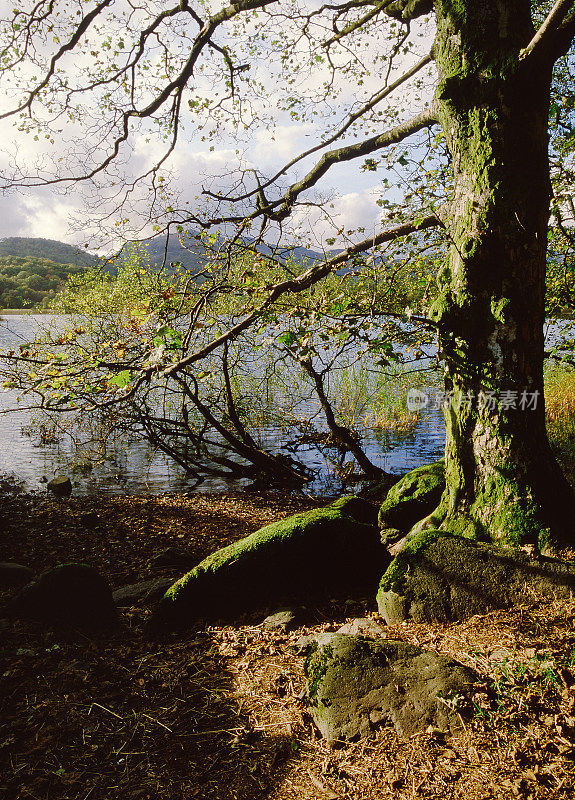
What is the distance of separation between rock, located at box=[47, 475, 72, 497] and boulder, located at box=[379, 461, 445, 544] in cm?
827

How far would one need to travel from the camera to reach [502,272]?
174 inches

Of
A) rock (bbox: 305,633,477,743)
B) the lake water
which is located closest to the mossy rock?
rock (bbox: 305,633,477,743)

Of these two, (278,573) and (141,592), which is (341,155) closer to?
(278,573)

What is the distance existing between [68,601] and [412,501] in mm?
4189

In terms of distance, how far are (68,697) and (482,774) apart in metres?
3.19

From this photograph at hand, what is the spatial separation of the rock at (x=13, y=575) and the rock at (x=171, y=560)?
63.0 inches

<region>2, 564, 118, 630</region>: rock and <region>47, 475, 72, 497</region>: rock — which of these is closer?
<region>2, 564, 118, 630</region>: rock

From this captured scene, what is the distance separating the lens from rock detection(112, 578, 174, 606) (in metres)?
5.64

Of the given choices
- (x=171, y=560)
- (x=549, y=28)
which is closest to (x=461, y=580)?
(x=171, y=560)

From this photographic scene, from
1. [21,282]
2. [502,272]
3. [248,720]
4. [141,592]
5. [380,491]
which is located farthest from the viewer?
[21,282]

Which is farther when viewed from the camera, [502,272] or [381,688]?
[502,272]

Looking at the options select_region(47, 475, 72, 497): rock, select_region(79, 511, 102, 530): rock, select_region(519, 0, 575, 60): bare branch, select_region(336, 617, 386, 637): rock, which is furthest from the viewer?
select_region(47, 475, 72, 497): rock

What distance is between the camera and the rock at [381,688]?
2.95 metres

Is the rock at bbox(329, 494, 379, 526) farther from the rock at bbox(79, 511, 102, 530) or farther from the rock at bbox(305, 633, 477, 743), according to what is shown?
the rock at bbox(79, 511, 102, 530)
